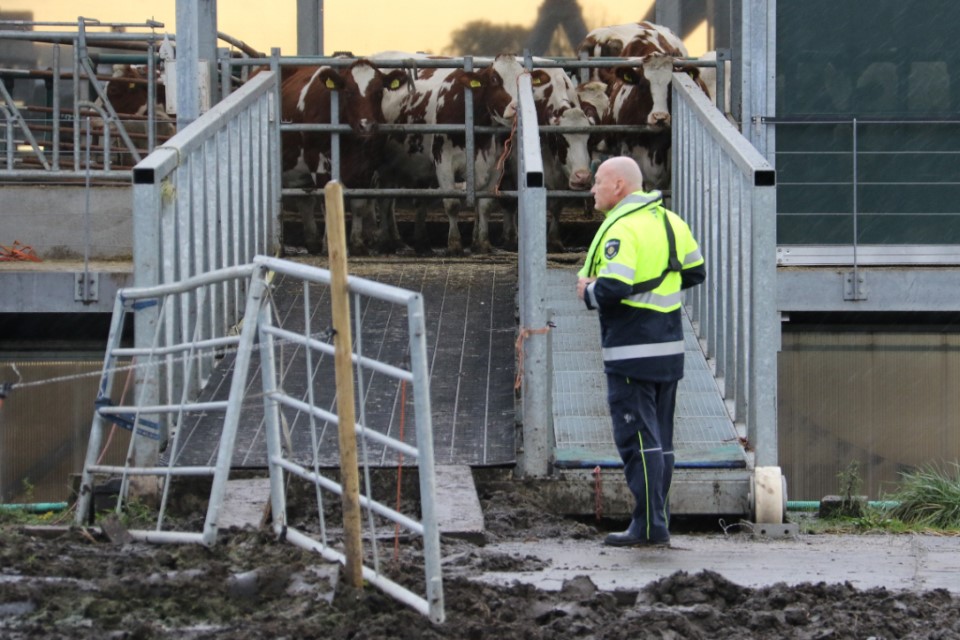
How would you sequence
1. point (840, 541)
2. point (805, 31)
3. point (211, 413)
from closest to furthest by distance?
point (840, 541), point (211, 413), point (805, 31)

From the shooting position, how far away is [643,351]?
7.20 meters

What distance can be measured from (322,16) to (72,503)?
9.59 metres

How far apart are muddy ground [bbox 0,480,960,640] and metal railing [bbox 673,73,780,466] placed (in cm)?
214

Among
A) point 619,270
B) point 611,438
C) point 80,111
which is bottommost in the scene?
point 611,438

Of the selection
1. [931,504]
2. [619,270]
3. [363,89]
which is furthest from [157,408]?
[363,89]

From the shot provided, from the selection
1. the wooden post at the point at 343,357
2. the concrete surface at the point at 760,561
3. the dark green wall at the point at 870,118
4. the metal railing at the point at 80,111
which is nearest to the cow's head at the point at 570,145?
the dark green wall at the point at 870,118

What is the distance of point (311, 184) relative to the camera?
13.2 meters

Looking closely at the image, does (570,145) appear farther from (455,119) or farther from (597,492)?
(597,492)

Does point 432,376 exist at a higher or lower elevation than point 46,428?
higher

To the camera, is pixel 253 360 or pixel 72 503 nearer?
pixel 72 503

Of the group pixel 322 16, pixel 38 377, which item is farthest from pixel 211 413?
pixel 322 16

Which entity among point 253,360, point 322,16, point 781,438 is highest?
point 322,16

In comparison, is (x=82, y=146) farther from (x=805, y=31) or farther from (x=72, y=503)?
(x=72, y=503)

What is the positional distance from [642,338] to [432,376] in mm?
2206
